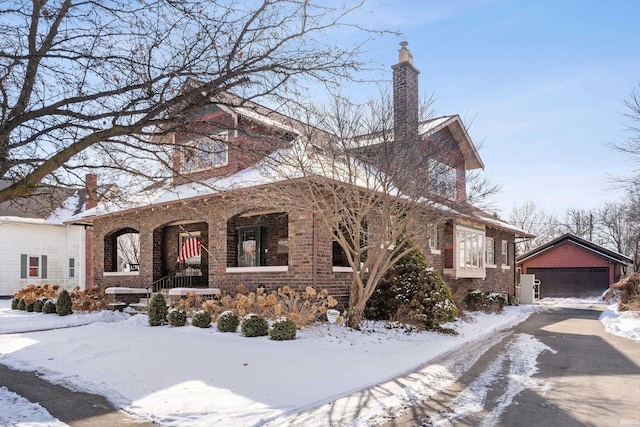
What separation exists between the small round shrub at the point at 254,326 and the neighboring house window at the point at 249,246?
18.5 ft

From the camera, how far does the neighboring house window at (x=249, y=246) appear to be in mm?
15836

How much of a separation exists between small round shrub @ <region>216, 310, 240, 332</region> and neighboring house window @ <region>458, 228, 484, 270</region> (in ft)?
36.0

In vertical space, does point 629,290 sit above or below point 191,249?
below

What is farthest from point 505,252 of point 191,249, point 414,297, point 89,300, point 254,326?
point 89,300

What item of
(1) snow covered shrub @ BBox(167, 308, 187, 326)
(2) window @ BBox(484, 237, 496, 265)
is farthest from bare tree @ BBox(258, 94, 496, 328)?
(2) window @ BBox(484, 237, 496, 265)

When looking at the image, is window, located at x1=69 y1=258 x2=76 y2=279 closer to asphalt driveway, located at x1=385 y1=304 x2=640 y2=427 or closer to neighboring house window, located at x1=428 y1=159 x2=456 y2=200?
neighboring house window, located at x1=428 y1=159 x2=456 y2=200

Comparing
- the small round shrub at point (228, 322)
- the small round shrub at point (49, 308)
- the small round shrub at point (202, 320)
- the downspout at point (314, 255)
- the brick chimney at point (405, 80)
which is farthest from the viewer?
the brick chimney at point (405, 80)

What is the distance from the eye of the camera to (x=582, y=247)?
33500mm

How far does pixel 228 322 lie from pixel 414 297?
452cm

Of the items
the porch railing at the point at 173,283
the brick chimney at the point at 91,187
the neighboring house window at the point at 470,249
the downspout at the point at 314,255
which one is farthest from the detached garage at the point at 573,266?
the brick chimney at the point at 91,187

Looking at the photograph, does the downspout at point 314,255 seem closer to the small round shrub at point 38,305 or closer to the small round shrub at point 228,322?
the small round shrub at point 228,322

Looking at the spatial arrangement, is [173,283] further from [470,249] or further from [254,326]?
[470,249]

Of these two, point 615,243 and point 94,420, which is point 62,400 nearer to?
point 94,420

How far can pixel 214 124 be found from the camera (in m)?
5.40
